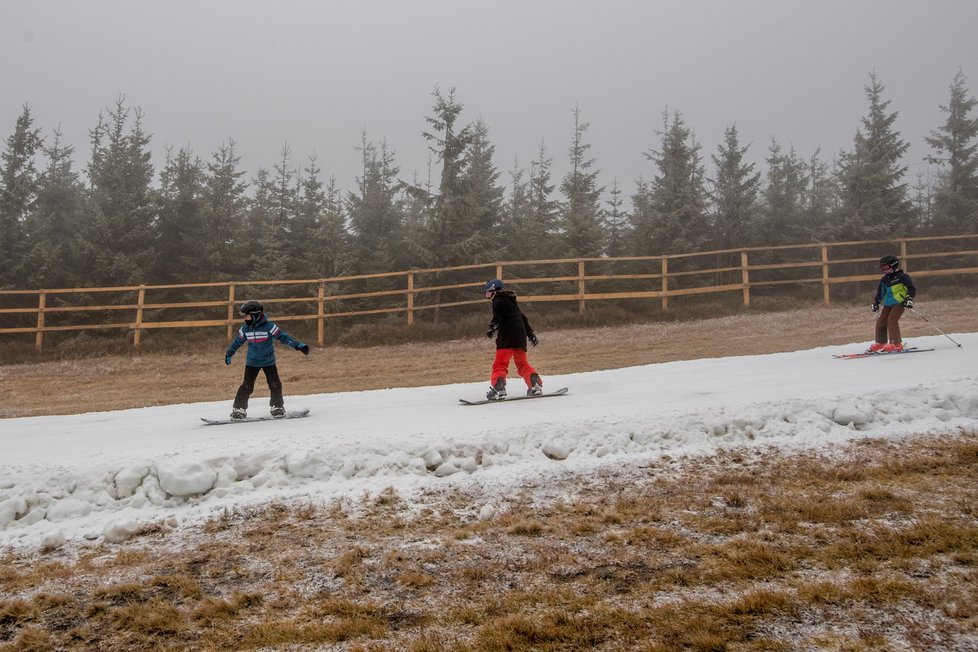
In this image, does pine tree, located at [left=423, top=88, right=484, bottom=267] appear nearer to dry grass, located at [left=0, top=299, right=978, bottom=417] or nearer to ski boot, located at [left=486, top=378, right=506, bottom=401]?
dry grass, located at [left=0, top=299, right=978, bottom=417]

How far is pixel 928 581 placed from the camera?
2.81 meters

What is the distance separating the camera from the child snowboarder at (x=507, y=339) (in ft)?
28.4

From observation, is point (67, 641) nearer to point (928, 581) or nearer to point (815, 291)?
point (928, 581)

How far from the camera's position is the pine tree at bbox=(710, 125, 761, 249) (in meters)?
25.5

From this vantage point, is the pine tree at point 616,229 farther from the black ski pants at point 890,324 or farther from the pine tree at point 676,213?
the black ski pants at point 890,324

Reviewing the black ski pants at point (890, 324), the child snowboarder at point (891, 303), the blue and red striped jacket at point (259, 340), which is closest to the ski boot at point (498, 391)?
the blue and red striped jacket at point (259, 340)

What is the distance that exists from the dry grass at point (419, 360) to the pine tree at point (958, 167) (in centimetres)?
956

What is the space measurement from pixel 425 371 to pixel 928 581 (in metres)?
10.4

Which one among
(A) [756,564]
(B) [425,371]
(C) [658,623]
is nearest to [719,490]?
(A) [756,564]

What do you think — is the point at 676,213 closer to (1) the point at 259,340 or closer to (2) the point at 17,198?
(1) the point at 259,340

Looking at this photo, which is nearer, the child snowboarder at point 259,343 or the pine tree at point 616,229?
the child snowboarder at point 259,343

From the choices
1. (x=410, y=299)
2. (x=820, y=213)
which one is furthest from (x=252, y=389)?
(x=820, y=213)

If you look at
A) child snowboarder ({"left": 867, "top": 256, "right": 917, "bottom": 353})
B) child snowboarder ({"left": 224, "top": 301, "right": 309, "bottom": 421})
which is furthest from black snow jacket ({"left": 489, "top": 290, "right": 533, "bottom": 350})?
child snowboarder ({"left": 867, "top": 256, "right": 917, "bottom": 353})

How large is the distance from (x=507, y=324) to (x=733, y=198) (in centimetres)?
2043
